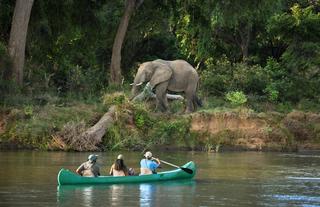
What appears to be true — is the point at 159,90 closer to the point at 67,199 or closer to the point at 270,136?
the point at 270,136

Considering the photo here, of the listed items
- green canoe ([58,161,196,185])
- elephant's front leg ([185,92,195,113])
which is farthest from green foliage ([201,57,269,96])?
green canoe ([58,161,196,185])

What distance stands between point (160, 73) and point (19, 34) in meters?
6.60

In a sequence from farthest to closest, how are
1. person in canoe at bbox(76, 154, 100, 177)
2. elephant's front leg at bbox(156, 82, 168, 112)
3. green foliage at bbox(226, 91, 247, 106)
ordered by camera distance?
green foliage at bbox(226, 91, 247, 106), elephant's front leg at bbox(156, 82, 168, 112), person in canoe at bbox(76, 154, 100, 177)

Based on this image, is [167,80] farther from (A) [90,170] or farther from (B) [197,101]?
(A) [90,170]

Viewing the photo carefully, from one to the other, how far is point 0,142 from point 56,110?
286 centimetres

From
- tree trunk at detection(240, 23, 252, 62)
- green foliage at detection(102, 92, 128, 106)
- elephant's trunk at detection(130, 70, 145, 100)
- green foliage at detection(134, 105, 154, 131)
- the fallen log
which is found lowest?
the fallen log

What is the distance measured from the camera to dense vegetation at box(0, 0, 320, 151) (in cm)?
4009

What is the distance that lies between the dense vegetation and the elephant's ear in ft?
6.68

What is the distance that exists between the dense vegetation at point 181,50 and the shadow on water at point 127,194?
1073 centimetres

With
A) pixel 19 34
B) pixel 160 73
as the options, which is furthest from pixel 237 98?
pixel 19 34

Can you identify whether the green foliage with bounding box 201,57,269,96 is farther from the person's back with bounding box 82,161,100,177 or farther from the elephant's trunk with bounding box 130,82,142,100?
the person's back with bounding box 82,161,100,177

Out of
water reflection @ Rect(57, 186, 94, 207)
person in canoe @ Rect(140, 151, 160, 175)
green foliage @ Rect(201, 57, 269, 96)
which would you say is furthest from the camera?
green foliage @ Rect(201, 57, 269, 96)

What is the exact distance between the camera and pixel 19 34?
132ft

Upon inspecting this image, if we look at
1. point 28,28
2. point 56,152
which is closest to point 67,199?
point 56,152
